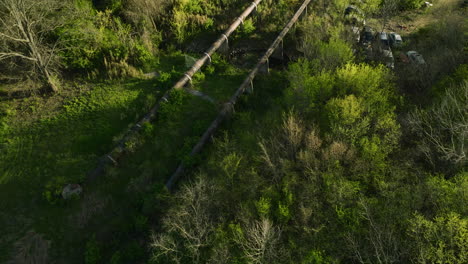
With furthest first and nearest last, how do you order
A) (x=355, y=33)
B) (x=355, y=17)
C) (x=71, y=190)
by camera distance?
(x=355, y=17), (x=355, y=33), (x=71, y=190)

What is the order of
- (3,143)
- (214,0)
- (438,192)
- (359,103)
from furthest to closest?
(214,0), (3,143), (359,103), (438,192)

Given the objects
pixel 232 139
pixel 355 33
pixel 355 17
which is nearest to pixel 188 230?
pixel 232 139

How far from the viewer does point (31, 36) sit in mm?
26484

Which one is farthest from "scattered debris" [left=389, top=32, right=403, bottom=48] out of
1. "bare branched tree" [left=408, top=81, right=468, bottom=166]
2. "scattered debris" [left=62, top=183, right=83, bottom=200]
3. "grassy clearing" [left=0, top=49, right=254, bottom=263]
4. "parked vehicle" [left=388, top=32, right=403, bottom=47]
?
"scattered debris" [left=62, top=183, right=83, bottom=200]

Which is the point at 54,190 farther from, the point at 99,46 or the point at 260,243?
the point at 99,46

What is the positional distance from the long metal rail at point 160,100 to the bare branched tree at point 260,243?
13.9 m

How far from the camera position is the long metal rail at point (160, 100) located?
24.2 metres

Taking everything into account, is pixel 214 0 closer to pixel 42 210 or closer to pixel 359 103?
pixel 359 103

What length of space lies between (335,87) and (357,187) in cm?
980

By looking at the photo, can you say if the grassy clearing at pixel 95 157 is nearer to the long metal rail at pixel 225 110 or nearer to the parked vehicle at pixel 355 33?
the long metal rail at pixel 225 110

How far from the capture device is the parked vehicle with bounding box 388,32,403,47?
113 feet

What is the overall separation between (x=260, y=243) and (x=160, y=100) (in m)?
18.5

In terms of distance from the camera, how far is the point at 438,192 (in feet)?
51.5

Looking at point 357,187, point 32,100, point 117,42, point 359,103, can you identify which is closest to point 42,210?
point 32,100
